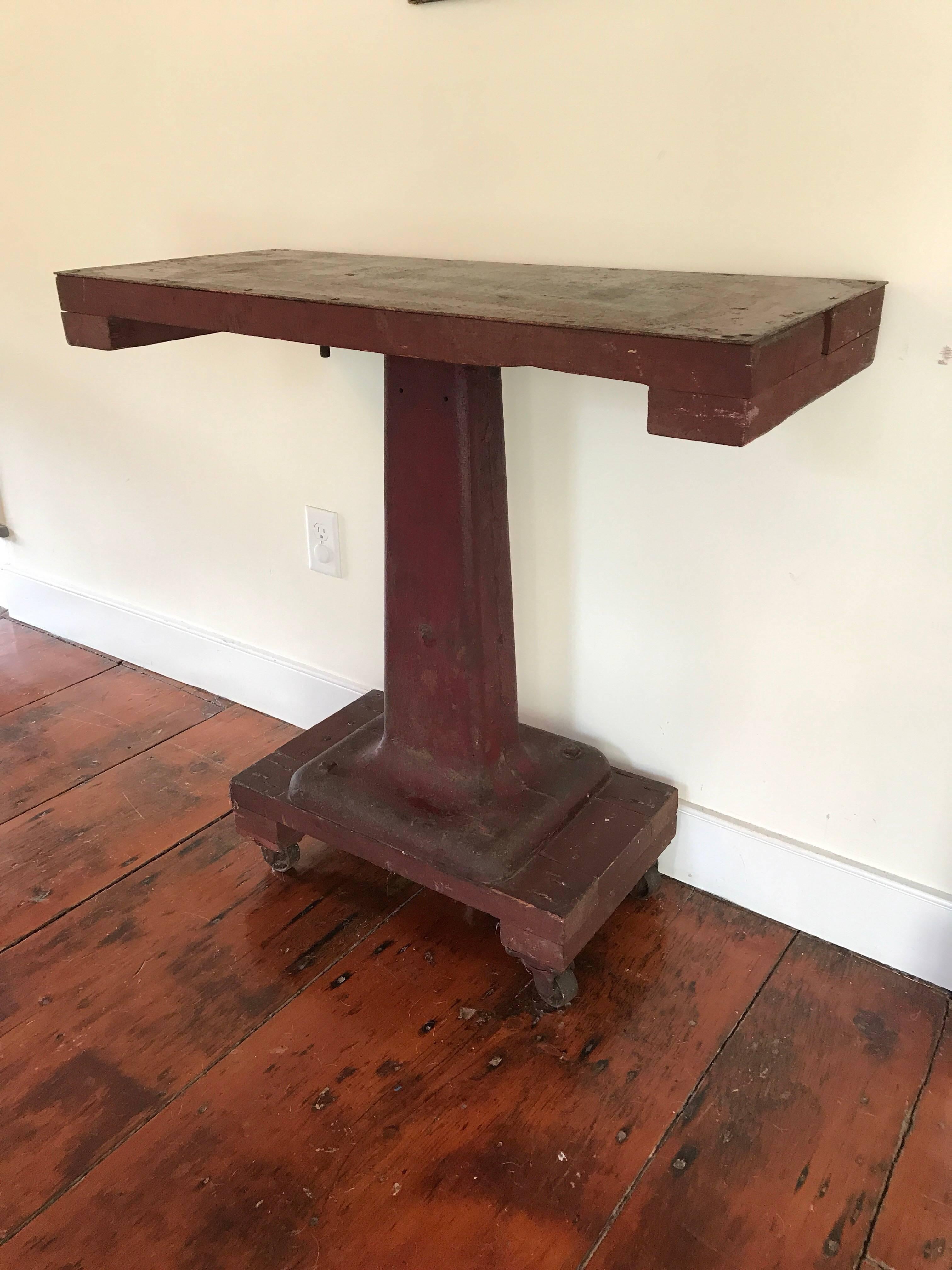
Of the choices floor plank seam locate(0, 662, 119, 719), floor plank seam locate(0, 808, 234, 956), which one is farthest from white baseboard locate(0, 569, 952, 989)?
floor plank seam locate(0, 662, 119, 719)

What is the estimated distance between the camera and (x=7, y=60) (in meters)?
1.53

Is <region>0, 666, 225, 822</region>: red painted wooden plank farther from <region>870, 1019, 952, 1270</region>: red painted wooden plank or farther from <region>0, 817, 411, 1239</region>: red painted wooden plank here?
<region>870, 1019, 952, 1270</region>: red painted wooden plank

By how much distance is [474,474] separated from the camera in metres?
1.03

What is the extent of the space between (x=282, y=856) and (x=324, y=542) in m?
0.47

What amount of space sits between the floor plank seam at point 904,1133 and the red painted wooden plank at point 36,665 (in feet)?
4.91

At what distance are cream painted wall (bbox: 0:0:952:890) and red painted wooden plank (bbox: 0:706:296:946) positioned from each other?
192 millimetres

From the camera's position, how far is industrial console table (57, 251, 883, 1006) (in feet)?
2.38

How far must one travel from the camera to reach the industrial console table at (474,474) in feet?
2.38

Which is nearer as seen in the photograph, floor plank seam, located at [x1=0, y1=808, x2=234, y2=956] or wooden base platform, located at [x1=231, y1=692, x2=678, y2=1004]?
wooden base platform, located at [x1=231, y1=692, x2=678, y2=1004]

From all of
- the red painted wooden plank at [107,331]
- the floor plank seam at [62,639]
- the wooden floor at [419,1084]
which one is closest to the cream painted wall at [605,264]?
the wooden floor at [419,1084]

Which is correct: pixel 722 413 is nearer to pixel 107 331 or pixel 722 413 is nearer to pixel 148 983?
pixel 107 331

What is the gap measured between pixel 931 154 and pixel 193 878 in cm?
117

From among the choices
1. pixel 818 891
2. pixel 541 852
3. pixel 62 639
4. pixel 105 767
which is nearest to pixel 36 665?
pixel 62 639

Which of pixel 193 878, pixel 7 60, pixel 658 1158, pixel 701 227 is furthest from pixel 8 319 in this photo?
pixel 658 1158
